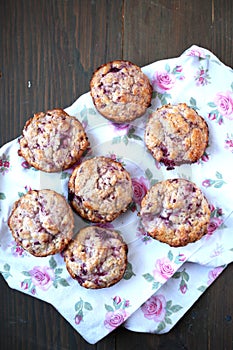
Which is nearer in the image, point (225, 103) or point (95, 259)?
point (95, 259)

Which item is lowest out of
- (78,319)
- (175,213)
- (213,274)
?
(78,319)

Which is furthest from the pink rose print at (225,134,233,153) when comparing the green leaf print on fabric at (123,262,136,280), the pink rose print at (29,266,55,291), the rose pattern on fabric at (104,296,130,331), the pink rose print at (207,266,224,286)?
the pink rose print at (29,266,55,291)

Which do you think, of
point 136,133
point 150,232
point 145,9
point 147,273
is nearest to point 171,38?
point 145,9

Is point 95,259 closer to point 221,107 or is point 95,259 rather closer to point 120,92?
point 120,92

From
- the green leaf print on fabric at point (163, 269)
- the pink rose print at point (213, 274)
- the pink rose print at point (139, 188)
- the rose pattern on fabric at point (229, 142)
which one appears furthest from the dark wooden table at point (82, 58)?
the pink rose print at point (139, 188)

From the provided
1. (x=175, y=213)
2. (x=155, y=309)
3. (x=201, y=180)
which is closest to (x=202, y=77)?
(x=201, y=180)

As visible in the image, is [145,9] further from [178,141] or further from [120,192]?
[120,192]

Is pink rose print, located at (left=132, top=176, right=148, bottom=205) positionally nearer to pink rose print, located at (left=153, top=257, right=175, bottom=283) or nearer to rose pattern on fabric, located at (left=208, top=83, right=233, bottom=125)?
pink rose print, located at (left=153, top=257, right=175, bottom=283)

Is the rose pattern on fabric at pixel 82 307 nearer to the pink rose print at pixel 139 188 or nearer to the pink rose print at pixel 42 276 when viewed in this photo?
the pink rose print at pixel 42 276
